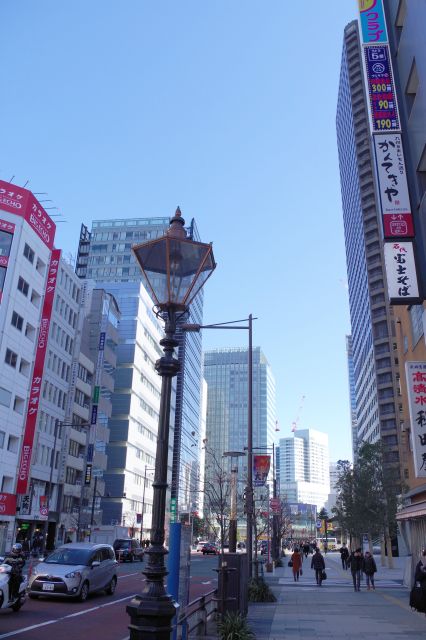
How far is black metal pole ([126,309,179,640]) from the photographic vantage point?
20.1 ft

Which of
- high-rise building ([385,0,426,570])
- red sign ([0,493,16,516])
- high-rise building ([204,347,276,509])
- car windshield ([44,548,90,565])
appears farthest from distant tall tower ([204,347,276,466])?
car windshield ([44,548,90,565])

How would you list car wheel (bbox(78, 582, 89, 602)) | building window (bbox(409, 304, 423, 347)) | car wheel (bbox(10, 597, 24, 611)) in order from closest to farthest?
1. car wheel (bbox(10, 597, 24, 611))
2. car wheel (bbox(78, 582, 89, 602))
3. building window (bbox(409, 304, 423, 347))

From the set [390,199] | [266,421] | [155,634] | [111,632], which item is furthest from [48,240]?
[266,421]

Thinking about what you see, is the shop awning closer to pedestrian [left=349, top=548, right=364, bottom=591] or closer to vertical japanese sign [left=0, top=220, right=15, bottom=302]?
pedestrian [left=349, top=548, right=364, bottom=591]

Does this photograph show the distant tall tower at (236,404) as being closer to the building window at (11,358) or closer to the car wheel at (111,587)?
the building window at (11,358)

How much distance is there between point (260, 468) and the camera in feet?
84.8

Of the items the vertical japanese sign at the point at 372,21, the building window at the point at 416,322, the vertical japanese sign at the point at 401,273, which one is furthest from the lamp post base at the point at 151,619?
the vertical japanese sign at the point at 372,21

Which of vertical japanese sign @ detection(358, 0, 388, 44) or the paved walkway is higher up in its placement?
vertical japanese sign @ detection(358, 0, 388, 44)

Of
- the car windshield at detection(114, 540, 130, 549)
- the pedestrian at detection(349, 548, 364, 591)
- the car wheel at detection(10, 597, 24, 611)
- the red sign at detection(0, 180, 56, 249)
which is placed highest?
the red sign at detection(0, 180, 56, 249)

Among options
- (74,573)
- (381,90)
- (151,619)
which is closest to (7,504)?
(74,573)

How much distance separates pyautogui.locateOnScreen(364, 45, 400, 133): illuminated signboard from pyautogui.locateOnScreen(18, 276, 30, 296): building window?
3769 cm

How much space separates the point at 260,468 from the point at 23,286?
3321cm

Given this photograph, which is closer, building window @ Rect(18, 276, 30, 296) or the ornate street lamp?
the ornate street lamp

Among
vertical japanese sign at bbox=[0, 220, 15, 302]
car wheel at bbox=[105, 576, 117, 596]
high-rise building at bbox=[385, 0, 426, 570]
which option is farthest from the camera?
vertical japanese sign at bbox=[0, 220, 15, 302]
